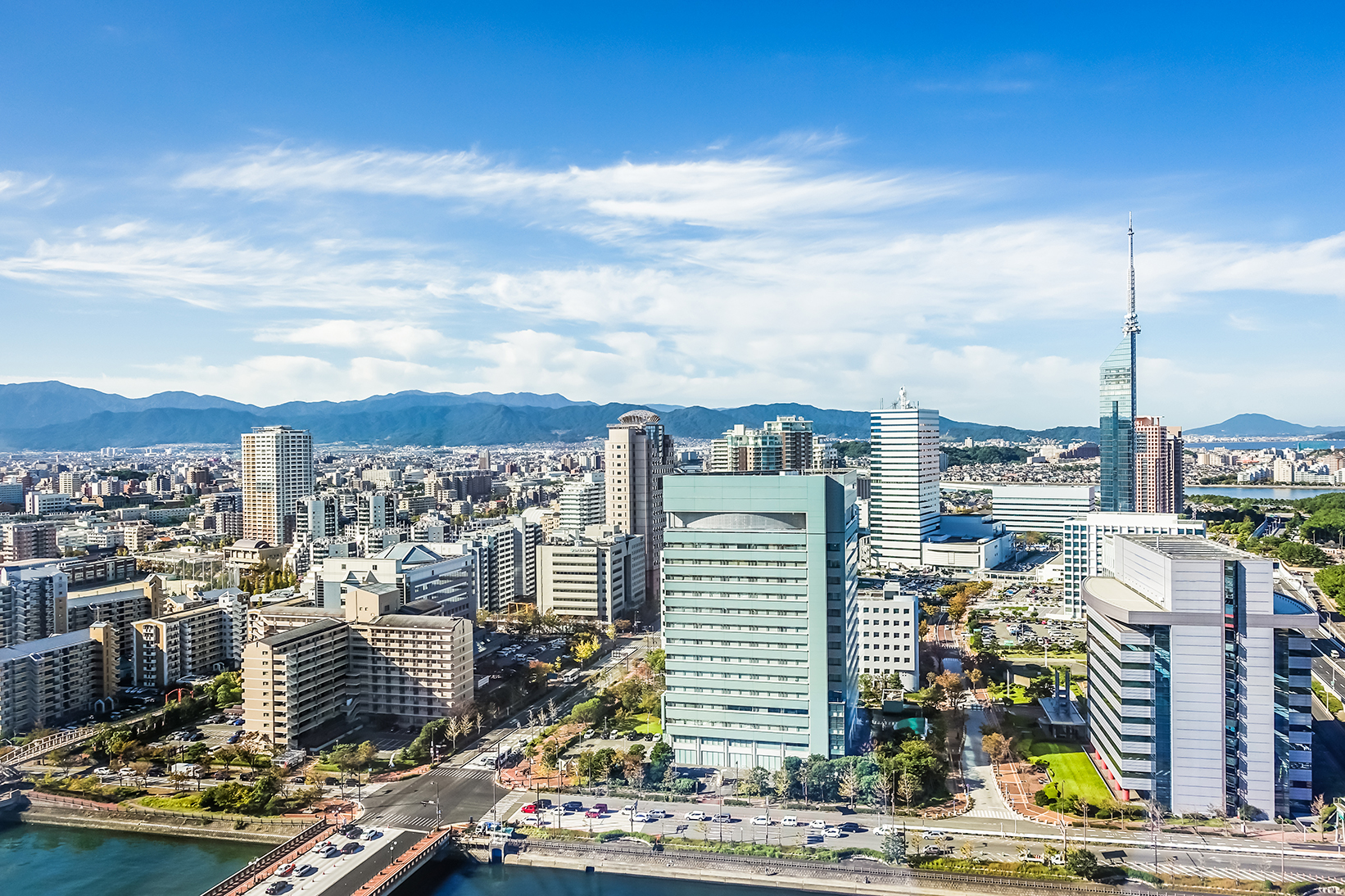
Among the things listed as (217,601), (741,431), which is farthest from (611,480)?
(741,431)

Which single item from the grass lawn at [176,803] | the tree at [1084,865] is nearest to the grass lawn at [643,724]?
the grass lawn at [176,803]

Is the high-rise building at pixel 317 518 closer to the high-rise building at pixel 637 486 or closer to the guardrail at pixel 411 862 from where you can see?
the high-rise building at pixel 637 486

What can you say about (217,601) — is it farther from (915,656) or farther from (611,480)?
(915,656)

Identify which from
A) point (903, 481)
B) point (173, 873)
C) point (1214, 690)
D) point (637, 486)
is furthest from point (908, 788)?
point (903, 481)

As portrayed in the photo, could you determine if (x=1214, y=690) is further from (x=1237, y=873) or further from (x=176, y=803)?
(x=176, y=803)

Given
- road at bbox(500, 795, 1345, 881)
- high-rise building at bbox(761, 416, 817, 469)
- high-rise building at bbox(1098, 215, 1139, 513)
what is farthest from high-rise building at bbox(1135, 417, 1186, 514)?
road at bbox(500, 795, 1345, 881)
